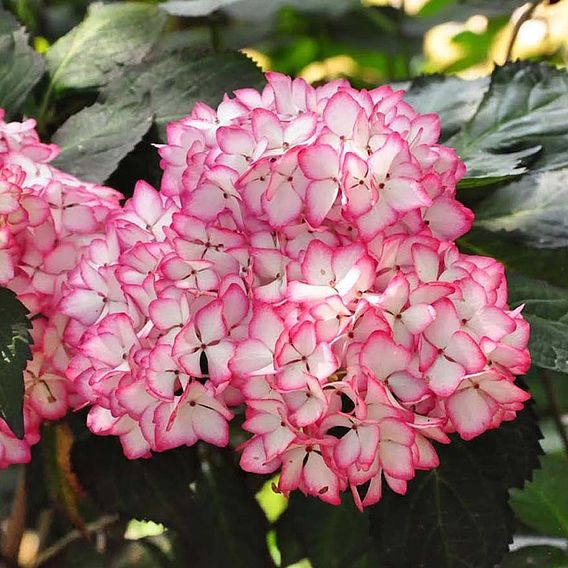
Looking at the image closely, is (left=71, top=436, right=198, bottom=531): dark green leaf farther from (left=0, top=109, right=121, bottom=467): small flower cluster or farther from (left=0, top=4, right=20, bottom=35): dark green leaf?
(left=0, top=4, right=20, bottom=35): dark green leaf

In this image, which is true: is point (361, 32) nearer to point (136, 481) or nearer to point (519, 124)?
point (519, 124)

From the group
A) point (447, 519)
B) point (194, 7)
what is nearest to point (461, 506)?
point (447, 519)

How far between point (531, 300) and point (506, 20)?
0.76 meters

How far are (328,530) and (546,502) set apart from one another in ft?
0.62

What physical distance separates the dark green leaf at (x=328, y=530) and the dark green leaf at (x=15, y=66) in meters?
0.40

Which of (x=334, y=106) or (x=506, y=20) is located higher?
(x=334, y=106)

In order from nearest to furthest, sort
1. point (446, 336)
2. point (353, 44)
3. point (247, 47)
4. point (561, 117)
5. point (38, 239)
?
point (446, 336) → point (38, 239) → point (561, 117) → point (247, 47) → point (353, 44)

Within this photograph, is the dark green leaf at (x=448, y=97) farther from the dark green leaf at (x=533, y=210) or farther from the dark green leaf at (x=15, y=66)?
the dark green leaf at (x=15, y=66)

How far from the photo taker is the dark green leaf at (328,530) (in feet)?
2.62

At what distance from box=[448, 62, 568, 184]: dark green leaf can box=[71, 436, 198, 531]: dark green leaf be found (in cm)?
31

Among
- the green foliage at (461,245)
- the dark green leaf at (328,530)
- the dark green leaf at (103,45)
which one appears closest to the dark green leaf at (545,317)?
the green foliage at (461,245)

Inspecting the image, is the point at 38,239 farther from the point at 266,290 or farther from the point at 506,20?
the point at 506,20

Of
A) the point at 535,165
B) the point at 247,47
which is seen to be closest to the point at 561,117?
the point at 535,165

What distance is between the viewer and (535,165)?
0.68 meters
